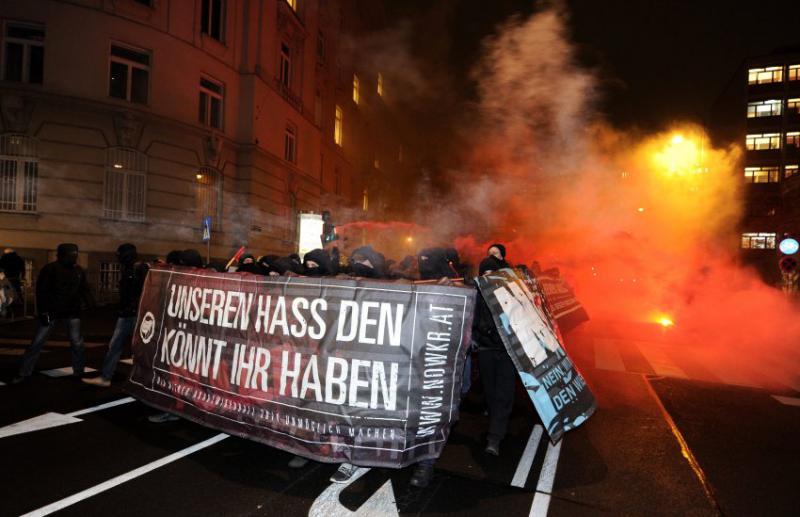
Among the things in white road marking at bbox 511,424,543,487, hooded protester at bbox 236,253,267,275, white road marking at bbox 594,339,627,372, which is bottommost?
white road marking at bbox 511,424,543,487

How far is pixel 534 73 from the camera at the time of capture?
11648 millimetres

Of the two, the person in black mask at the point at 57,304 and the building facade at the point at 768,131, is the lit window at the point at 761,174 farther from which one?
the person in black mask at the point at 57,304

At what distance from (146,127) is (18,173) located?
3918 millimetres

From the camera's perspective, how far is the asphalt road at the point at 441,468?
11.5 feet

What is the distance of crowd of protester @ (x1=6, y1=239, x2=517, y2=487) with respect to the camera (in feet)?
15.2

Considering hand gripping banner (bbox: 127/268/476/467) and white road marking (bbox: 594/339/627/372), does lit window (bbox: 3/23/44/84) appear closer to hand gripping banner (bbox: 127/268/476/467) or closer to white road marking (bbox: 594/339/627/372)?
hand gripping banner (bbox: 127/268/476/467)

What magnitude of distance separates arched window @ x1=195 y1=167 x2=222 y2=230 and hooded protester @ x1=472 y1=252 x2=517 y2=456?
16243 millimetres

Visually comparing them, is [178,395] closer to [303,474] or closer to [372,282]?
[303,474]

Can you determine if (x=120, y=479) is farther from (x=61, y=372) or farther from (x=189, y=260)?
(x=61, y=372)

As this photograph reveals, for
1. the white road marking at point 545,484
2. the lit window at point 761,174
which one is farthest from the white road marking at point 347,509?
the lit window at point 761,174

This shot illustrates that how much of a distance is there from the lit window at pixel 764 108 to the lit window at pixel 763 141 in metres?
1.84

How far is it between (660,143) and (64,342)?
1986 cm

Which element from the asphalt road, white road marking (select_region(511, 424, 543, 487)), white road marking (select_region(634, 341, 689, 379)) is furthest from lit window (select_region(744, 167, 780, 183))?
white road marking (select_region(511, 424, 543, 487))

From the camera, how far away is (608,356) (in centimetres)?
982
